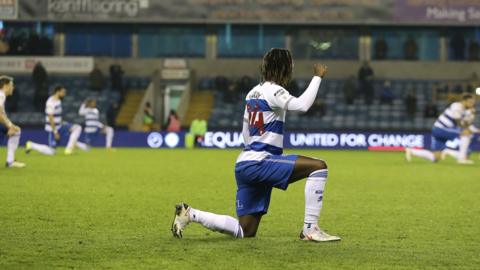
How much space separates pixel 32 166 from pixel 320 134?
708 inches

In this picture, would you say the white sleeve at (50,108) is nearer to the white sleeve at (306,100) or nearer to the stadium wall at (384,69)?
the stadium wall at (384,69)

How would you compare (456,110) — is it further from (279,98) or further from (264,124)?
(279,98)

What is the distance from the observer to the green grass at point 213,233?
26.6 feet

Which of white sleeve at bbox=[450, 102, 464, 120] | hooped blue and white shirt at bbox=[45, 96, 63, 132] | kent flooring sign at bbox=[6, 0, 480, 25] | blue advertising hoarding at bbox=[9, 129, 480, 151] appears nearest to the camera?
white sleeve at bbox=[450, 102, 464, 120]

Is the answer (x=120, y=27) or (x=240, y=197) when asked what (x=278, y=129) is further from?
(x=120, y=27)

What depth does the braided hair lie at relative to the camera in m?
9.35

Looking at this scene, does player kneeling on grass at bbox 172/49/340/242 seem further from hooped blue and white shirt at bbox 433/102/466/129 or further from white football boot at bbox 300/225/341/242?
hooped blue and white shirt at bbox 433/102/466/129

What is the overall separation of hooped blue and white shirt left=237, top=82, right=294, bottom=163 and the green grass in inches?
33.7

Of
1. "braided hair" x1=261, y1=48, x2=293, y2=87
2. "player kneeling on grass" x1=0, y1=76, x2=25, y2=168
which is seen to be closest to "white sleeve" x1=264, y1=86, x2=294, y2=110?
"braided hair" x1=261, y1=48, x2=293, y2=87

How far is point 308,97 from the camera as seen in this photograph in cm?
882

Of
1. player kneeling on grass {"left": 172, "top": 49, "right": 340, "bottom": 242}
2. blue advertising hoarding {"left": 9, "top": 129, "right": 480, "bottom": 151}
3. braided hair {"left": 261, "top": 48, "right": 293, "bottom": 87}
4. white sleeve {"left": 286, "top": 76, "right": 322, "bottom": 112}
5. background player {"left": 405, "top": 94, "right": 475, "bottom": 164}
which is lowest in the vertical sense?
blue advertising hoarding {"left": 9, "top": 129, "right": 480, "bottom": 151}

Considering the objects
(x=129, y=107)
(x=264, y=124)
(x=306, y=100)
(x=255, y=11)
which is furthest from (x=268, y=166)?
(x=129, y=107)

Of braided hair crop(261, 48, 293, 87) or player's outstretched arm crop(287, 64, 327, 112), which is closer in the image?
player's outstretched arm crop(287, 64, 327, 112)

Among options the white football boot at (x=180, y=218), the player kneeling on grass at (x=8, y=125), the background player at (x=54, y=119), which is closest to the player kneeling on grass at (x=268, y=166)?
the white football boot at (x=180, y=218)
